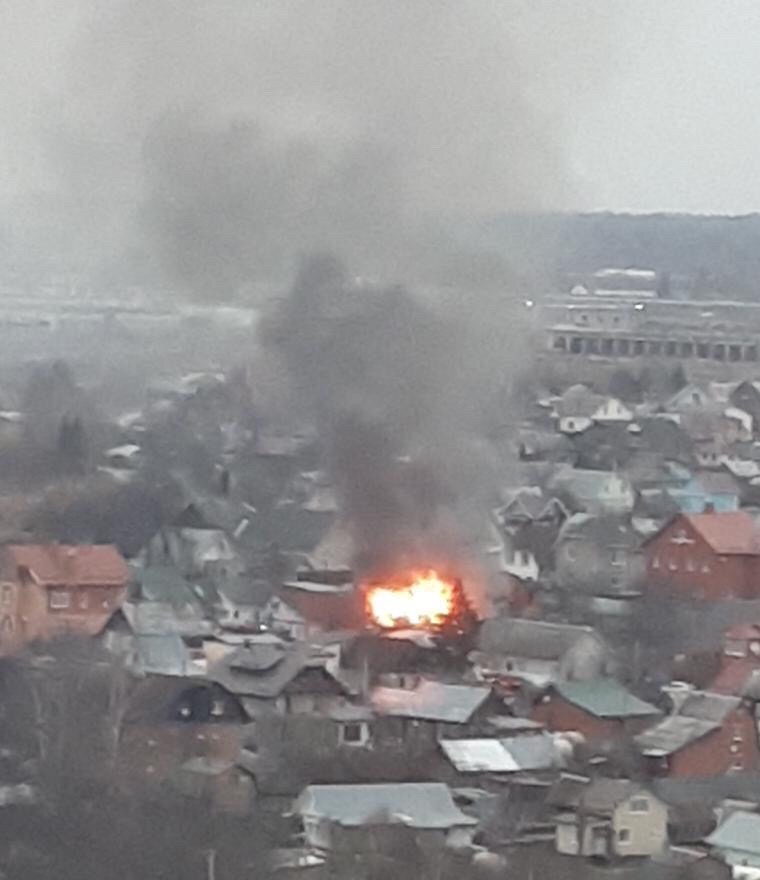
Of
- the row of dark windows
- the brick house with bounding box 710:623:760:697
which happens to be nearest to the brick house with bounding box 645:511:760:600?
Result: the brick house with bounding box 710:623:760:697

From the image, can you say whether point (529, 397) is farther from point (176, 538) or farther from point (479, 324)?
point (176, 538)

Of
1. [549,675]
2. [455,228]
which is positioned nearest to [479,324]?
[455,228]

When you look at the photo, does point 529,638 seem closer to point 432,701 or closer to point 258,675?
point 432,701

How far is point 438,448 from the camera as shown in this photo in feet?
41.5

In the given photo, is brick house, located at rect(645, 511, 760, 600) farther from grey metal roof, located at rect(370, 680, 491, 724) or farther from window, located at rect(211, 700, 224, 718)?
window, located at rect(211, 700, 224, 718)

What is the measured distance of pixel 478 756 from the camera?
8.89m

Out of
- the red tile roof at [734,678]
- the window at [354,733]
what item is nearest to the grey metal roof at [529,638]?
the red tile roof at [734,678]

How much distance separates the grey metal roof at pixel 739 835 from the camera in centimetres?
775

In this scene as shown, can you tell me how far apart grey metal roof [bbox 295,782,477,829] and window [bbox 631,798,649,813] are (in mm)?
543

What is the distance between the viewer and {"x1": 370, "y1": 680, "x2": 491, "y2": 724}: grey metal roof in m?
9.30

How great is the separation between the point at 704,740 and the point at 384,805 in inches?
67.0

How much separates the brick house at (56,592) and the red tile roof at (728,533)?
3156mm

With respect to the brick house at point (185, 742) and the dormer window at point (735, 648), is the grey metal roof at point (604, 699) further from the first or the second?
the brick house at point (185, 742)

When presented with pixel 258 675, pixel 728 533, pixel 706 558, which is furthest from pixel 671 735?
pixel 728 533
